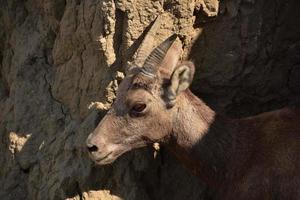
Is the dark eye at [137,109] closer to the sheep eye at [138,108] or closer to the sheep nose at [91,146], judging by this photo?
the sheep eye at [138,108]

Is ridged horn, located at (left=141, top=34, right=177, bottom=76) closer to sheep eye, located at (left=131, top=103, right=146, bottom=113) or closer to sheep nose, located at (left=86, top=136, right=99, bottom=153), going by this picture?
sheep eye, located at (left=131, top=103, right=146, bottom=113)

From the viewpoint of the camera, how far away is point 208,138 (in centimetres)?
963

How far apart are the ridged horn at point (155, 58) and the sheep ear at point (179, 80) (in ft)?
0.82

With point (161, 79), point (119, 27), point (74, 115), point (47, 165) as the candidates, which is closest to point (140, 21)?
point (119, 27)

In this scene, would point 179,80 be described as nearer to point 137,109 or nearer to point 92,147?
point 137,109

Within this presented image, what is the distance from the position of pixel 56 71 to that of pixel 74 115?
0.81m

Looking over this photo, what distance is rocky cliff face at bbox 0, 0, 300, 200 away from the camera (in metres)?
10.4

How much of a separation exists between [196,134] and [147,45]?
1.43 metres

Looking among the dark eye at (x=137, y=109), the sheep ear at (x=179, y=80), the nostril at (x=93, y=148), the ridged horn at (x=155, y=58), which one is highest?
the ridged horn at (x=155, y=58)

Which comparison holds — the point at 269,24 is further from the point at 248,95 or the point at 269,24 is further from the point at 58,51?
the point at 58,51

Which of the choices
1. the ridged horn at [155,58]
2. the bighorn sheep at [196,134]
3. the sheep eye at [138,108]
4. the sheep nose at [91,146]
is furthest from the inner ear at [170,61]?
the sheep nose at [91,146]

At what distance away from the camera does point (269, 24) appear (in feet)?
35.7

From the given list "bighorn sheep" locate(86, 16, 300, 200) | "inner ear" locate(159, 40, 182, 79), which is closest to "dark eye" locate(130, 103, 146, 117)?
"bighorn sheep" locate(86, 16, 300, 200)

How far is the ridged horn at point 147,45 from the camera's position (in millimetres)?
9812
